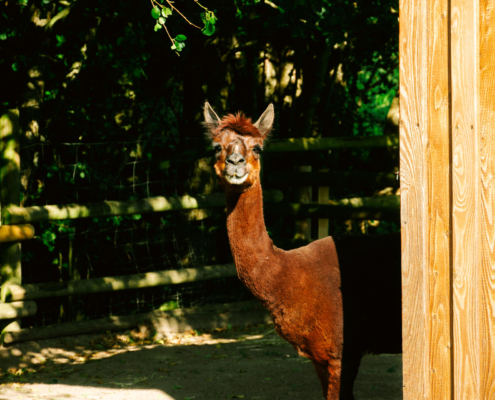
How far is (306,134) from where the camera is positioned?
9.17 m

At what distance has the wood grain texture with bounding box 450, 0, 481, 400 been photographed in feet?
8.57

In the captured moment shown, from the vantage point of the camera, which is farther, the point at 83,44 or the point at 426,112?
the point at 83,44

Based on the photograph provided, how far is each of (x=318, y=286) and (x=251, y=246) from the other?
1.67 ft

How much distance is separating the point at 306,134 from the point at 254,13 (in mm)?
1984

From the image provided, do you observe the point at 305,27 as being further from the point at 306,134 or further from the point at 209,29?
the point at 306,134

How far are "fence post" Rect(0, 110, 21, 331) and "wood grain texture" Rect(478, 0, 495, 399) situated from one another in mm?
4689

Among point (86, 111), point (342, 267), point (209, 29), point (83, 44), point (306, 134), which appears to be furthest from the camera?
point (306, 134)

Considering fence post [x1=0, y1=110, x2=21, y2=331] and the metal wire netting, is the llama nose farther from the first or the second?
the metal wire netting

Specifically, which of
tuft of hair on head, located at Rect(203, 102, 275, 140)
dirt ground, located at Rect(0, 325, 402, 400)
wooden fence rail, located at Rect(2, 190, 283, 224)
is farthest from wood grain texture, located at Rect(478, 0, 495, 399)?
wooden fence rail, located at Rect(2, 190, 283, 224)

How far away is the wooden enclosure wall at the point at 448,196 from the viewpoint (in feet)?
8.57

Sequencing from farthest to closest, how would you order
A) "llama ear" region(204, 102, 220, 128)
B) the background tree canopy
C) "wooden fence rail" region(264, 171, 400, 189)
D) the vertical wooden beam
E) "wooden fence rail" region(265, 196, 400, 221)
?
"wooden fence rail" region(264, 171, 400, 189)
"wooden fence rail" region(265, 196, 400, 221)
the background tree canopy
"llama ear" region(204, 102, 220, 128)
the vertical wooden beam

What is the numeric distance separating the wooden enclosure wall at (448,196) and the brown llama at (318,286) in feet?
3.45

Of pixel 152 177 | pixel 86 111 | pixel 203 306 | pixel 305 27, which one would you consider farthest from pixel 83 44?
pixel 203 306

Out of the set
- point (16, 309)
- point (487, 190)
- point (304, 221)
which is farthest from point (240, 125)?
point (304, 221)
